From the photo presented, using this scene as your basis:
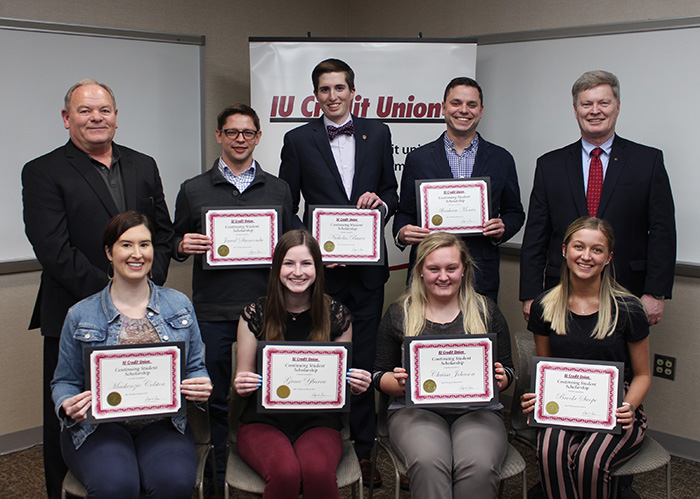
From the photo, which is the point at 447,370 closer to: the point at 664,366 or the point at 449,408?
the point at 449,408

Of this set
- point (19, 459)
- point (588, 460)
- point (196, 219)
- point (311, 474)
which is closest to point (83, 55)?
point (196, 219)

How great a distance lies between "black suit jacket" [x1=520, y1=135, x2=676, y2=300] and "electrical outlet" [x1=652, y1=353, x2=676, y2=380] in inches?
37.6

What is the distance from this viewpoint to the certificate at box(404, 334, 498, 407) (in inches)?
109

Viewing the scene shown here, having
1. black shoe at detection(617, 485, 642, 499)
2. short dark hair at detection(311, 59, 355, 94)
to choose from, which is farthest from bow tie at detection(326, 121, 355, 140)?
black shoe at detection(617, 485, 642, 499)

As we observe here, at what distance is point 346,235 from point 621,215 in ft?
4.40

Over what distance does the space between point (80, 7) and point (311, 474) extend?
3.19 metres

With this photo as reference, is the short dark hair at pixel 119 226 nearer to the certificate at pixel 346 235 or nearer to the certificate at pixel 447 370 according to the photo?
the certificate at pixel 346 235

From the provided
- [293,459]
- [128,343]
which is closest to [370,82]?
[128,343]

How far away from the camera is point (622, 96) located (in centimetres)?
430

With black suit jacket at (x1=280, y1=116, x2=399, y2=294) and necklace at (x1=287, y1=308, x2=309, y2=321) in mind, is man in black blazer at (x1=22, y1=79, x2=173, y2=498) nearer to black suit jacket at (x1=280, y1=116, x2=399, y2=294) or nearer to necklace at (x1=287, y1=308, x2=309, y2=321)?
necklace at (x1=287, y1=308, x2=309, y2=321)

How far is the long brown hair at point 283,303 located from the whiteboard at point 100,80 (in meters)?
2.05

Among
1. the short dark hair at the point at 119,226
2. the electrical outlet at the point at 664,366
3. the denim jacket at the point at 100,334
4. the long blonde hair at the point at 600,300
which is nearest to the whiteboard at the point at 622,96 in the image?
the electrical outlet at the point at 664,366

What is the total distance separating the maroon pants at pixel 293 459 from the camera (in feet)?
8.63

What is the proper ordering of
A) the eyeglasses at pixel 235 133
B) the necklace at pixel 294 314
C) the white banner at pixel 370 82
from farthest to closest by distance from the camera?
1. the white banner at pixel 370 82
2. the eyeglasses at pixel 235 133
3. the necklace at pixel 294 314
